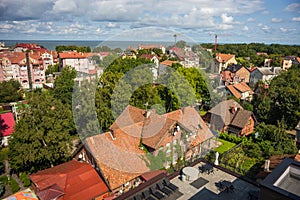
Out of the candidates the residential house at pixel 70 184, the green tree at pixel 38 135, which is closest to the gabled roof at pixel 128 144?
the residential house at pixel 70 184

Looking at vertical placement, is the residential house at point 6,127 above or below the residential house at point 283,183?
below

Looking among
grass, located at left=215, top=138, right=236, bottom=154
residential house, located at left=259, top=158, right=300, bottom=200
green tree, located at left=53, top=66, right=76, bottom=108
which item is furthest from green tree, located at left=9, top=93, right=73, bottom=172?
grass, located at left=215, top=138, right=236, bottom=154

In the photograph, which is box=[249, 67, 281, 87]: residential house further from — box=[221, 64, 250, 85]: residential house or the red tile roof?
the red tile roof

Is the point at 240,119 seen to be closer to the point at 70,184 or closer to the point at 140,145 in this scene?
the point at 140,145

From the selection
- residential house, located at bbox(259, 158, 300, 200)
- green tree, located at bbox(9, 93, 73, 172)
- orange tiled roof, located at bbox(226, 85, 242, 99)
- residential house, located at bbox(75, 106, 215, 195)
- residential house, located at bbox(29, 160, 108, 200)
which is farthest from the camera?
orange tiled roof, located at bbox(226, 85, 242, 99)

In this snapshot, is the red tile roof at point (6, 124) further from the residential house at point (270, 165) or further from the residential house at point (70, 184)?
the residential house at point (270, 165)

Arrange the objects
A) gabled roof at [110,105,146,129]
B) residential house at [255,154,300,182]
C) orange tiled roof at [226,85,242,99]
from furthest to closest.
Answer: orange tiled roof at [226,85,242,99] < gabled roof at [110,105,146,129] < residential house at [255,154,300,182]

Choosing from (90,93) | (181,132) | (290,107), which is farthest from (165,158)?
(290,107)

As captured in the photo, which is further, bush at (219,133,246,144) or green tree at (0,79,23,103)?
green tree at (0,79,23,103)
